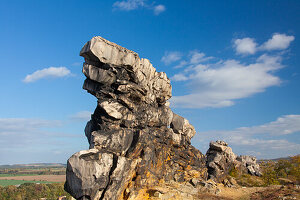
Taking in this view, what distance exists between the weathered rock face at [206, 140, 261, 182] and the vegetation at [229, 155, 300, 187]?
1.56m

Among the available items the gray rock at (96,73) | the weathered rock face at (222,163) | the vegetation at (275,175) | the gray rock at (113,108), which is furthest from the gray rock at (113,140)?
the vegetation at (275,175)

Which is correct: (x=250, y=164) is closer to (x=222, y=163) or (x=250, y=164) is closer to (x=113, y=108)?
(x=222, y=163)

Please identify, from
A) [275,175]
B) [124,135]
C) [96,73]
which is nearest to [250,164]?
[275,175]

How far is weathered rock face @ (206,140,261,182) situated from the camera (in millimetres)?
42844

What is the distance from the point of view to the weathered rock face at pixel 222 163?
42.8m

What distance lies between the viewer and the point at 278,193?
1300 inches

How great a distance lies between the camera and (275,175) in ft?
160

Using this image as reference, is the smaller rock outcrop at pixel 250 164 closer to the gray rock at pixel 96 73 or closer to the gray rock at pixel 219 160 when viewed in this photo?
the gray rock at pixel 219 160

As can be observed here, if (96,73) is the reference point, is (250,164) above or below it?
below

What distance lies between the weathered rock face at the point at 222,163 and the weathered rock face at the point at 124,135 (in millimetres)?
5180

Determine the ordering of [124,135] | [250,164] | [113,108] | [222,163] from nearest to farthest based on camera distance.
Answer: [124,135] → [113,108] → [222,163] → [250,164]

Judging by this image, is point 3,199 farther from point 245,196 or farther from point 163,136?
point 245,196

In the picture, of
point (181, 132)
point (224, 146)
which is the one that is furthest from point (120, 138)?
point (224, 146)

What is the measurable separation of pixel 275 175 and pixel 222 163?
1334 cm
